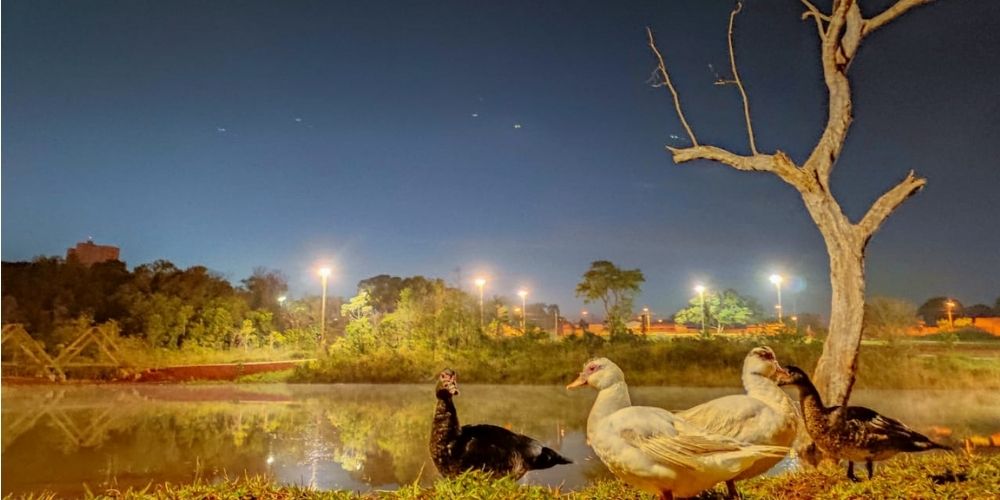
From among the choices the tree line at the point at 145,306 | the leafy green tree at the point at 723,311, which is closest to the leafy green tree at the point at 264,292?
the tree line at the point at 145,306

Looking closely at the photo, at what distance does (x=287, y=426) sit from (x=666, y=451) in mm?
4168

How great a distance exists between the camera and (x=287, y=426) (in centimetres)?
607

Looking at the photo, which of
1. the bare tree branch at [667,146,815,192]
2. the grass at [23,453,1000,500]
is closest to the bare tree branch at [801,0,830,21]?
the bare tree branch at [667,146,815,192]

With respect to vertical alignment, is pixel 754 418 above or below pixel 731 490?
above

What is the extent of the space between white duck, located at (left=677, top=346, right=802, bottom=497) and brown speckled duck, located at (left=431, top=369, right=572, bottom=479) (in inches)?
37.1

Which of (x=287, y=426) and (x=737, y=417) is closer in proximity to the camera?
(x=737, y=417)

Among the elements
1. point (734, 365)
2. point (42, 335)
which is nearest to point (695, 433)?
point (734, 365)

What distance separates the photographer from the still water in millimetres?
4984

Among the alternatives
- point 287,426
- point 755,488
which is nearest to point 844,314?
point 755,488

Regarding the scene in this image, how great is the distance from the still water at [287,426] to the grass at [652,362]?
0.41 ft

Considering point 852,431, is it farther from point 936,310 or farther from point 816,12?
point 936,310

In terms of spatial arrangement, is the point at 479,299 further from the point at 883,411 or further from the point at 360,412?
the point at 883,411

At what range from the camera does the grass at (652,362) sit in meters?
6.63

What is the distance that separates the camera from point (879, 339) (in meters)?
7.09
